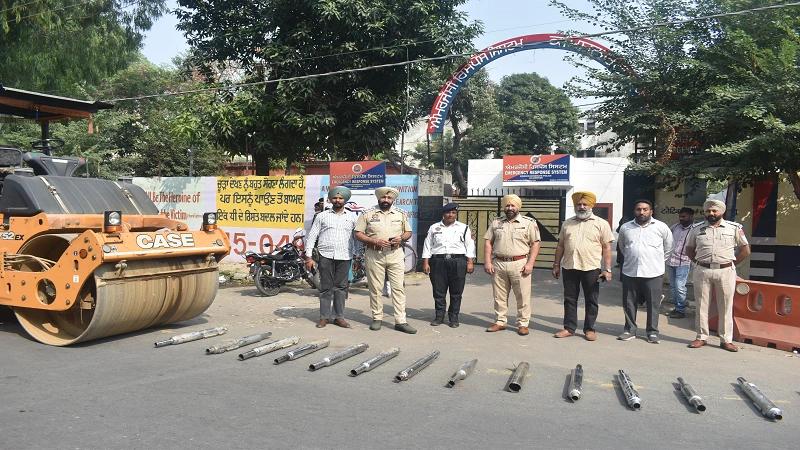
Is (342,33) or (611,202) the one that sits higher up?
(342,33)

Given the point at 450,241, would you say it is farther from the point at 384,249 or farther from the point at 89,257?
the point at 89,257

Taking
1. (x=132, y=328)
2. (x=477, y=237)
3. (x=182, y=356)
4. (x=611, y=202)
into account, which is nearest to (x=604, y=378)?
(x=182, y=356)

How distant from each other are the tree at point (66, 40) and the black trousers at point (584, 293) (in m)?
15.0

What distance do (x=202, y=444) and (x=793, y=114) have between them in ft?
26.2

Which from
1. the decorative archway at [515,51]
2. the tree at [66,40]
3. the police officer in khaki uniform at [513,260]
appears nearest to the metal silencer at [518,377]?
the police officer in khaki uniform at [513,260]

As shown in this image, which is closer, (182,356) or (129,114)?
(182,356)

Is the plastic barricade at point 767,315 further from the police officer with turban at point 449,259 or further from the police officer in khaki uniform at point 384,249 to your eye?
the police officer in khaki uniform at point 384,249

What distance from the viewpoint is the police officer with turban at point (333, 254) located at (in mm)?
8070

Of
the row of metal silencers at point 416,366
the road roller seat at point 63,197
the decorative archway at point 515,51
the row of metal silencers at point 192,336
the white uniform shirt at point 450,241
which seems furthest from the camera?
the decorative archway at point 515,51

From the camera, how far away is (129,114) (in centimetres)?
2533

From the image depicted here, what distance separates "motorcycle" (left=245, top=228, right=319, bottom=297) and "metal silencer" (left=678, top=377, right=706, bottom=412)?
19.9 feet

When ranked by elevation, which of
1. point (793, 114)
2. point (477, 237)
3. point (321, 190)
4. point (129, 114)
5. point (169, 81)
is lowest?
point (477, 237)

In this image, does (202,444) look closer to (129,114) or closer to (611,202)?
(129,114)

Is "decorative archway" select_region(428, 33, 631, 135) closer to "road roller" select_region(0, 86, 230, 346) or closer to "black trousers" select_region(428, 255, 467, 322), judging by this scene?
"black trousers" select_region(428, 255, 467, 322)
